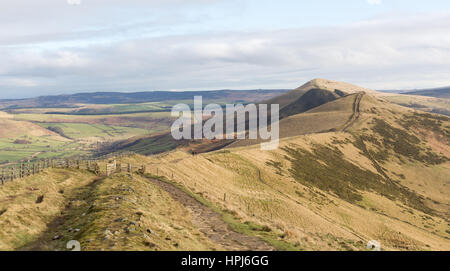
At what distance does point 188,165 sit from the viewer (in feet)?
207

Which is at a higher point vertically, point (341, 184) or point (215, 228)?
point (215, 228)

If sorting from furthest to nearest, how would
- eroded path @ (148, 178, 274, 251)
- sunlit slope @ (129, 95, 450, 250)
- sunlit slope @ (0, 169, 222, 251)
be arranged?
1. sunlit slope @ (129, 95, 450, 250)
2. eroded path @ (148, 178, 274, 251)
3. sunlit slope @ (0, 169, 222, 251)

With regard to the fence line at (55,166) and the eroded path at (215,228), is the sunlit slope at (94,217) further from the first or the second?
the fence line at (55,166)

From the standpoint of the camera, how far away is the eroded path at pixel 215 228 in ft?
75.8

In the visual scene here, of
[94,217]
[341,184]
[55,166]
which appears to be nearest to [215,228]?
[94,217]

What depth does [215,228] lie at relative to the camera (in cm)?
2762

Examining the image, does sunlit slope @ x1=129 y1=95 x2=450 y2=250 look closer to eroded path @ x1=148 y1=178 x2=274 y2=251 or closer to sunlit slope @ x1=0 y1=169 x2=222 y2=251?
eroded path @ x1=148 y1=178 x2=274 y2=251

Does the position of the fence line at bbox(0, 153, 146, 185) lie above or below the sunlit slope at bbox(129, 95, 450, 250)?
above

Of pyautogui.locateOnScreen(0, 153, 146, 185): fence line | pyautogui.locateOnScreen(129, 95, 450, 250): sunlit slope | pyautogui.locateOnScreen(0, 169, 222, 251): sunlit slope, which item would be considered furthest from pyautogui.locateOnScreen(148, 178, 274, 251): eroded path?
pyautogui.locateOnScreen(0, 153, 146, 185): fence line

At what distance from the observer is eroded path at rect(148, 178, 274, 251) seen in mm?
23106

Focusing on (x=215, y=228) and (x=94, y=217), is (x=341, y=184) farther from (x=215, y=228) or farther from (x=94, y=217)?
(x=94, y=217)
